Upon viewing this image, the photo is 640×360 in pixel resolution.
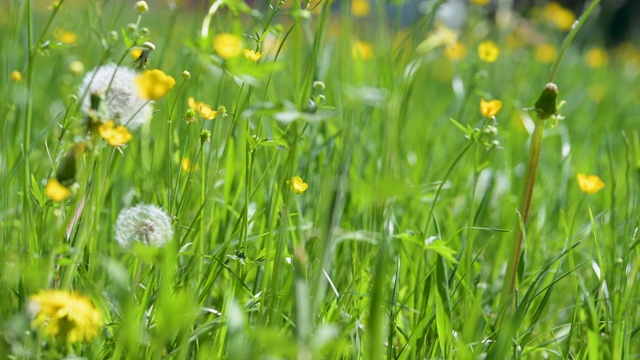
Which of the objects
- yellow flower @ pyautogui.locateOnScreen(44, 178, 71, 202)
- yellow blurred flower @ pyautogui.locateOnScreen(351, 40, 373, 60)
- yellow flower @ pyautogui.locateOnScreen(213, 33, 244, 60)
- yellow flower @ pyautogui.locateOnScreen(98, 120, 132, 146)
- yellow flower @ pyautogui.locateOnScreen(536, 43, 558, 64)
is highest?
yellow flower @ pyautogui.locateOnScreen(213, 33, 244, 60)

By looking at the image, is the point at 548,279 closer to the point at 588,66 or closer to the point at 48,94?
the point at 48,94

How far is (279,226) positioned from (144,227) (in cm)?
26

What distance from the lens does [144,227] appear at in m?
0.95

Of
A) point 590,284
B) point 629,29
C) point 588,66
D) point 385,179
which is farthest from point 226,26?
point 629,29

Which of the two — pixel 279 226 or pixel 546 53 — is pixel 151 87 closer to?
pixel 279 226

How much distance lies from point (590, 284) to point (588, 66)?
3.39 m

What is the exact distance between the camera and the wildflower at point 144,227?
94cm

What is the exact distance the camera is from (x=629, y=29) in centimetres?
774

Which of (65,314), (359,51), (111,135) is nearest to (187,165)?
(111,135)

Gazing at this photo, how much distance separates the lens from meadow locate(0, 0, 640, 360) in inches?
29.8

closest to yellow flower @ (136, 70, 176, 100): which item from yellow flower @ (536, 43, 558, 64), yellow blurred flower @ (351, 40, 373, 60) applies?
yellow blurred flower @ (351, 40, 373, 60)

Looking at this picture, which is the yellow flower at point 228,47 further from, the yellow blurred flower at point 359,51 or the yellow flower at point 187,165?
the yellow blurred flower at point 359,51

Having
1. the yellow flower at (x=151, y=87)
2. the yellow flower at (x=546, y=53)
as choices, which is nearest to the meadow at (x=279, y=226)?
the yellow flower at (x=151, y=87)

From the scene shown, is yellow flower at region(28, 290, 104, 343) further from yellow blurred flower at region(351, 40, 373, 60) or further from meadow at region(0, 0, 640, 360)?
yellow blurred flower at region(351, 40, 373, 60)
